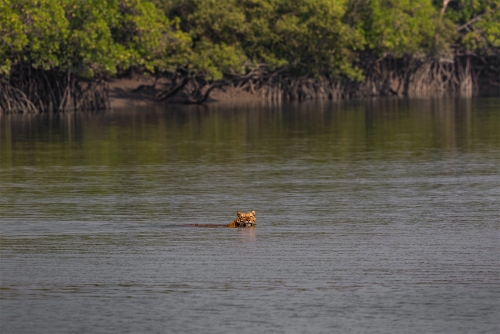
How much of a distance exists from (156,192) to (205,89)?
45220 mm

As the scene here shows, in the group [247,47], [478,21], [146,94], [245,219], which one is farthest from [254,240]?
[478,21]

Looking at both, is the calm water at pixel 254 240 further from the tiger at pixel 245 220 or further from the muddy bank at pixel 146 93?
the muddy bank at pixel 146 93

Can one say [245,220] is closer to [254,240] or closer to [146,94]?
[254,240]

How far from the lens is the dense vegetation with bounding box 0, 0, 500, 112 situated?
44375 mm

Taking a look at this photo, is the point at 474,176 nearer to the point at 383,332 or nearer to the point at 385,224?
the point at 385,224

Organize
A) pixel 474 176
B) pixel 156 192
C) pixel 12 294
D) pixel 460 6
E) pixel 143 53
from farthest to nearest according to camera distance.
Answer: pixel 460 6 → pixel 143 53 → pixel 474 176 → pixel 156 192 → pixel 12 294

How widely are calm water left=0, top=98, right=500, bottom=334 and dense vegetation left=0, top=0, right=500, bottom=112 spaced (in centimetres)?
2171

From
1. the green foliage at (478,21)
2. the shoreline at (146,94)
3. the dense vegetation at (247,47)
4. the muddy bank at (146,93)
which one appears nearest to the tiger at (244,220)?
the dense vegetation at (247,47)

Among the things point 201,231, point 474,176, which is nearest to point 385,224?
point 201,231

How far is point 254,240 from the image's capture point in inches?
430

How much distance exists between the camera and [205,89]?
6022 cm

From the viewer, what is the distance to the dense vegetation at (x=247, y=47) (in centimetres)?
4438

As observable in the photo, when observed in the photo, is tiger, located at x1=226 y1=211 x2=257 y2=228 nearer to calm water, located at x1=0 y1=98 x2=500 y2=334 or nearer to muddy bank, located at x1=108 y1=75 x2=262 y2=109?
calm water, located at x1=0 y1=98 x2=500 y2=334

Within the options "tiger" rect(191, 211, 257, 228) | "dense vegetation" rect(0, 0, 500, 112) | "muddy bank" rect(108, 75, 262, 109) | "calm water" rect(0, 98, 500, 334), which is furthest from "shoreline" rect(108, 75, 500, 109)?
"tiger" rect(191, 211, 257, 228)
